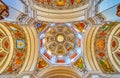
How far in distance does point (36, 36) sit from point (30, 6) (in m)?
3.64

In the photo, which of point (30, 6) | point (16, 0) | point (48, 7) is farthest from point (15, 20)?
point (48, 7)

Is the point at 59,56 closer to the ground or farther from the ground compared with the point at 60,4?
closer to the ground

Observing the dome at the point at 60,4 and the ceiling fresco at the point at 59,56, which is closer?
the dome at the point at 60,4

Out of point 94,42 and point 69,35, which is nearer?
point 94,42

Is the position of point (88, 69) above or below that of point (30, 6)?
below

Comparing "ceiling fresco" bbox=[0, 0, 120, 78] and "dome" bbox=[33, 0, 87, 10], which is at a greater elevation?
"dome" bbox=[33, 0, 87, 10]

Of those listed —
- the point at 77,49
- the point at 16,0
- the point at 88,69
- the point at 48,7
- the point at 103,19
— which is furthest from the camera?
the point at 77,49

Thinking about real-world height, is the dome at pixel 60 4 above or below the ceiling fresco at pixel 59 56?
above

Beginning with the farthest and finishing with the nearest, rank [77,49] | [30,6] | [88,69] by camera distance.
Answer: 1. [77,49]
2. [88,69]
3. [30,6]

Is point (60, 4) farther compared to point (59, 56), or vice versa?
point (59, 56)

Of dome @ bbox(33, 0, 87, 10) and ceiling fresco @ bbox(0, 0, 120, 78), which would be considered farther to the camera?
ceiling fresco @ bbox(0, 0, 120, 78)

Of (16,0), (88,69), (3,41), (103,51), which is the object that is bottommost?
(88,69)

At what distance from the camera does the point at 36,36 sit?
14.6m

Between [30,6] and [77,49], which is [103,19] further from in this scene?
[77,49]
